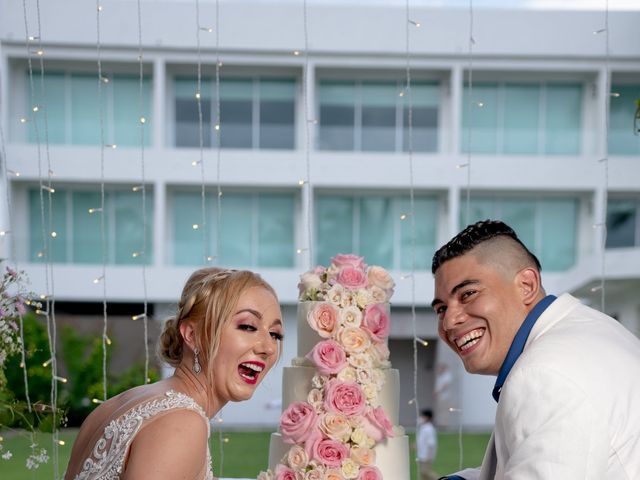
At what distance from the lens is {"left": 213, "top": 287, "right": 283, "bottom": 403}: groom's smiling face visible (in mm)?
2156

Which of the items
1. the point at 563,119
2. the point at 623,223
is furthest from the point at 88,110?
the point at 623,223

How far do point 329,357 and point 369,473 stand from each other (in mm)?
374

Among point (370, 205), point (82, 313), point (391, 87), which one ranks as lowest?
point (82, 313)

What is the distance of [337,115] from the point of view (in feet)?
59.4

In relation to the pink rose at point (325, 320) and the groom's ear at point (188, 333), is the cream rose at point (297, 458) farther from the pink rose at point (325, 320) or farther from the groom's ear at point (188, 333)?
the groom's ear at point (188, 333)

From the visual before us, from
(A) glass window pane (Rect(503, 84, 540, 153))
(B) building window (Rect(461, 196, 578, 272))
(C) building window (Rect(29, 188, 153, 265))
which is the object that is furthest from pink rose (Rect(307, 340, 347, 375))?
(A) glass window pane (Rect(503, 84, 540, 153))

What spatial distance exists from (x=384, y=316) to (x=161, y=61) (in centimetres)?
1535

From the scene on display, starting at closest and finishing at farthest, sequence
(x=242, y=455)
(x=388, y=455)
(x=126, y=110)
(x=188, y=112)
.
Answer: (x=388, y=455) → (x=242, y=455) → (x=126, y=110) → (x=188, y=112)

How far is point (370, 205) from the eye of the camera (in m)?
17.5

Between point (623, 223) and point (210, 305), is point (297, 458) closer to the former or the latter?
point (210, 305)

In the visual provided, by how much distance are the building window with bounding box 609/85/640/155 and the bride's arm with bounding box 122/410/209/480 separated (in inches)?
672

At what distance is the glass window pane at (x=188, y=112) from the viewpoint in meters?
17.7

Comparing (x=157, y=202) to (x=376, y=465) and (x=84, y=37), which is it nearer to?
(x=84, y=37)

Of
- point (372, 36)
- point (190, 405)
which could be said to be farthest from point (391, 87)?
point (190, 405)
